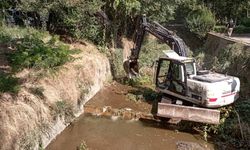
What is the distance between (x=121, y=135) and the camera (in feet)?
40.9

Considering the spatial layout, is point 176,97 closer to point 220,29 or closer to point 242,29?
point 220,29

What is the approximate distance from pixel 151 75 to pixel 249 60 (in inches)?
209

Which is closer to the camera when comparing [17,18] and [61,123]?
[61,123]

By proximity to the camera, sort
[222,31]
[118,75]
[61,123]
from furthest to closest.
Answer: [222,31], [118,75], [61,123]

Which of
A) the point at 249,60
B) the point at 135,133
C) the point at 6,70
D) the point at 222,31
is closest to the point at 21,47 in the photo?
the point at 6,70

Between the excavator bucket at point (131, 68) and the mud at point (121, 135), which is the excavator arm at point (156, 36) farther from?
the mud at point (121, 135)

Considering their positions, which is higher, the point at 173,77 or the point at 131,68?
Answer: the point at 173,77

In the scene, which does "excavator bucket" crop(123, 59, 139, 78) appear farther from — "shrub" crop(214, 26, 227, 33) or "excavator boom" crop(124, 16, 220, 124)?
"shrub" crop(214, 26, 227, 33)

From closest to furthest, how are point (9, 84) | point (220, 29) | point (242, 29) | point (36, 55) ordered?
point (9, 84)
point (36, 55)
point (220, 29)
point (242, 29)

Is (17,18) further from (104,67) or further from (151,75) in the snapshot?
(151,75)

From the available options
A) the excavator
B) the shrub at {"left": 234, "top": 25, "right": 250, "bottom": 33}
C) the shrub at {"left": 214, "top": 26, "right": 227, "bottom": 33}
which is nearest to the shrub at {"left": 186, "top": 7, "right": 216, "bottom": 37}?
the shrub at {"left": 214, "top": 26, "right": 227, "bottom": 33}

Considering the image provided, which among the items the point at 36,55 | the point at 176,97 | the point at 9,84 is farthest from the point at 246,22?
the point at 9,84

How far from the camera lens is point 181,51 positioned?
1681 cm

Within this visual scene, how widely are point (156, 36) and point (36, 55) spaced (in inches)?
257
